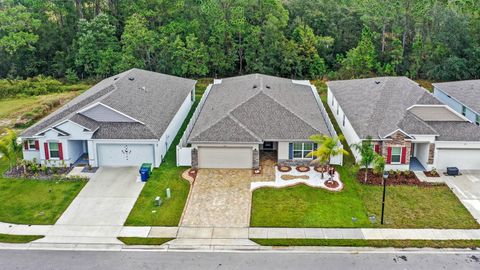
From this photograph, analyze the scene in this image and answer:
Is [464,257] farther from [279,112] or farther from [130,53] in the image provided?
[130,53]

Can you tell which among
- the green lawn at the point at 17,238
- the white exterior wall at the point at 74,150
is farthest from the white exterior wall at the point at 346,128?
the green lawn at the point at 17,238

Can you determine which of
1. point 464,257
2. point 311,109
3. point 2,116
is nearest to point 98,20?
point 2,116

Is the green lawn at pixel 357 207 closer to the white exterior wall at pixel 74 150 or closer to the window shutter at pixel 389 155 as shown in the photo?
the window shutter at pixel 389 155

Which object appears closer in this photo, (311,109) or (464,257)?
(464,257)

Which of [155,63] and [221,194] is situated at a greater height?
[155,63]

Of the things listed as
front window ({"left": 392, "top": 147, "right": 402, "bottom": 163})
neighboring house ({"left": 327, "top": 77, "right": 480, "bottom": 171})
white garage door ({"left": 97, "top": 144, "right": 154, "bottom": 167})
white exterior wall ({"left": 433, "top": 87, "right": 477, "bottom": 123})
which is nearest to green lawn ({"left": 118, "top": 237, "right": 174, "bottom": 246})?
white garage door ({"left": 97, "top": 144, "right": 154, "bottom": 167})

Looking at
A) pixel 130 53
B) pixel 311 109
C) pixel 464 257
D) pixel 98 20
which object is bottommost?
pixel 464 257
